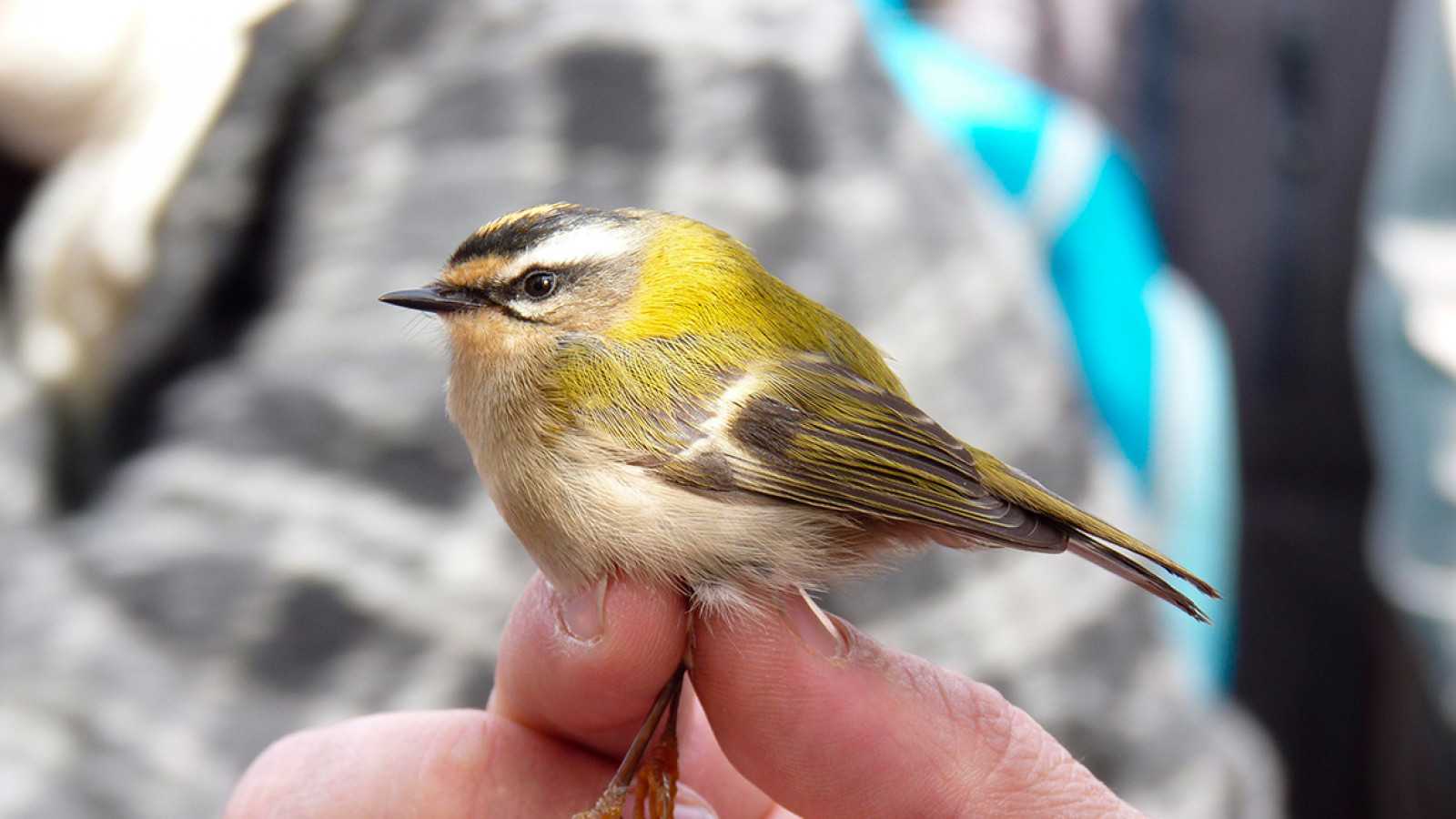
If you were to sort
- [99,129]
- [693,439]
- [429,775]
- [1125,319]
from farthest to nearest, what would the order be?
[1125,319], [99,129], [429,775], [693,439]

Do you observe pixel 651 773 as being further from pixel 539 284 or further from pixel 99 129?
pixel 99 129

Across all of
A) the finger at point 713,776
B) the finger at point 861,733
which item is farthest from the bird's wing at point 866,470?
the finger at point 713,776

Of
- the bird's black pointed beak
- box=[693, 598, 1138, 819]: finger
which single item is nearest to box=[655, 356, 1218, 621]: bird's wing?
box=[693, 598, 1138, 819]: finger

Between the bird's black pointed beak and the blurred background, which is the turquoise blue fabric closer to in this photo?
the blurred background

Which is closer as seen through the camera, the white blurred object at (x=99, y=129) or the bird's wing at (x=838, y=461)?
the bird's wing at (x=838, y=461)

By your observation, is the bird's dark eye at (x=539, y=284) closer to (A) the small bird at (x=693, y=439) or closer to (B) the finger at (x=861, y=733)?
(A) the small bird at (x=693, y=439)

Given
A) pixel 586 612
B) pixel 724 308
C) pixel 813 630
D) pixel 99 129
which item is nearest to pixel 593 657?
pixel 586 612
